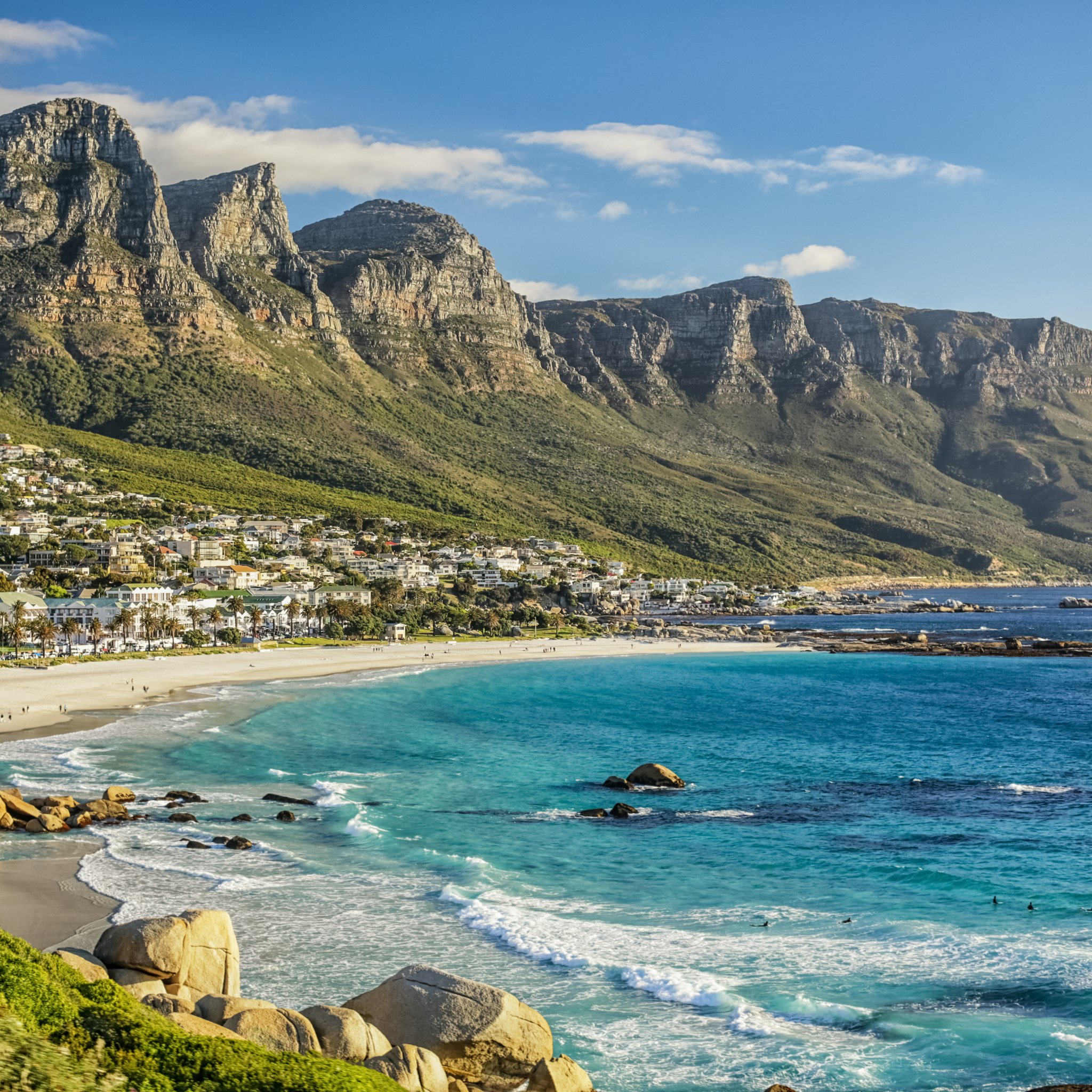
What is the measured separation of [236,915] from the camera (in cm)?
2448

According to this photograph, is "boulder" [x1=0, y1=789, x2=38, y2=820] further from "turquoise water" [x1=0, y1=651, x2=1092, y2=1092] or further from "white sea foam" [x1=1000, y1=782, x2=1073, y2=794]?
"white sea foam" [x1=1000, y1=782, x2=1073, y2=794]

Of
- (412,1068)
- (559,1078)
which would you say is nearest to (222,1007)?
(412,1068)

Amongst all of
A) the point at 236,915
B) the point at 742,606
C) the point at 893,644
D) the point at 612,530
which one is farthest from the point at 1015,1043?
the point at 612,530

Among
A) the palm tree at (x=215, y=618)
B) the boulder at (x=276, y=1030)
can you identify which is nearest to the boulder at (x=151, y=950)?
the boulder at (x=276, y=1030)

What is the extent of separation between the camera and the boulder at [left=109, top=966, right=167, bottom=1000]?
16422mm

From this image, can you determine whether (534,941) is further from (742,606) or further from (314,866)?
(742,606)

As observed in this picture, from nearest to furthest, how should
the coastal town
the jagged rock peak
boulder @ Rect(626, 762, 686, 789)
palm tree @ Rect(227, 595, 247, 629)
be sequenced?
boulder @ Rect(626, 762, 686, 789), the coastal town, palm tree @ Rect(227, 595, 247, 629), the jagged rock peak

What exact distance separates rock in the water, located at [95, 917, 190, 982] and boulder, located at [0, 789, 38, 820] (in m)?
18.0

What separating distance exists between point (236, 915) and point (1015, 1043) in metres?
17.7

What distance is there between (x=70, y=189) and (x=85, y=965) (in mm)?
210643

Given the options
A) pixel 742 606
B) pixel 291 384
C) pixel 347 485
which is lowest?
pixel 742 606

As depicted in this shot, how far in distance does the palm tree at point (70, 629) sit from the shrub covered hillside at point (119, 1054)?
8198cm

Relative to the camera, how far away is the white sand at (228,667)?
6197cm

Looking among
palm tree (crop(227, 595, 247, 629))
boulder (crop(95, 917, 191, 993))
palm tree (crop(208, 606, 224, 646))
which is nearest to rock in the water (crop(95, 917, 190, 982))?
boulder (crop(95, 917, 191, 993))
